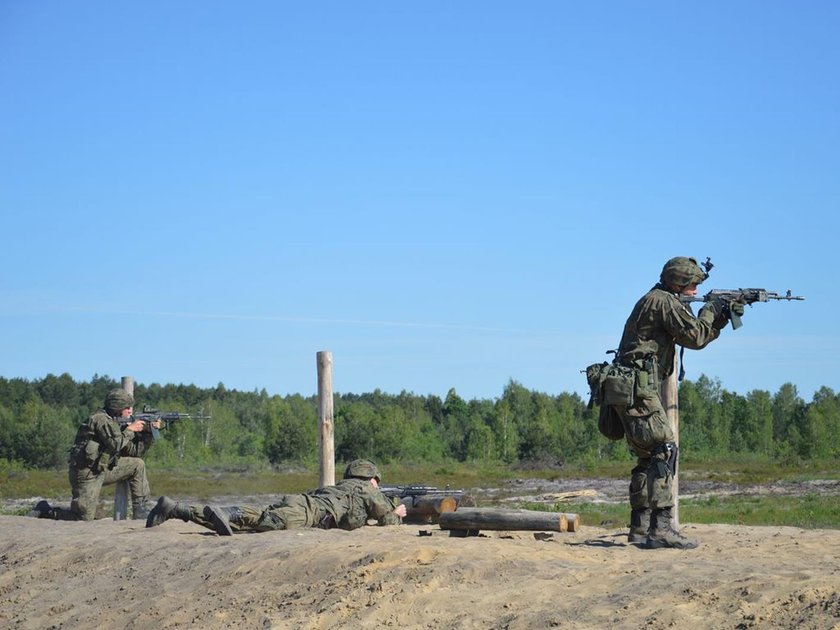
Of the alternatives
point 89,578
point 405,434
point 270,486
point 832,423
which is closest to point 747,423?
point 832,423

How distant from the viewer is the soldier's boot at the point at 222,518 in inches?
545

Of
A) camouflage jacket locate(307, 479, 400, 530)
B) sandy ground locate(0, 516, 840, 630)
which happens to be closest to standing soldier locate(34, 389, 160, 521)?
sandy ground locate(0, 516, 840, 630)

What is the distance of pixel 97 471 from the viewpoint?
58.8ft

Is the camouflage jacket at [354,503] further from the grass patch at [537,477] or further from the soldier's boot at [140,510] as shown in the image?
the soldier's boot at [140,510]

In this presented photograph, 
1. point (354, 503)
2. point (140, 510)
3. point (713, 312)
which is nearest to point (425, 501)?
point (354, 503)

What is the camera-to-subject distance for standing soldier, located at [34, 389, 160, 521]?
17.8 metres

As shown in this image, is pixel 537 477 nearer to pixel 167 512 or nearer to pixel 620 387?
pixel 167 512

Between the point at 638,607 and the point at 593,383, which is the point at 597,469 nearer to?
the point at 593,383

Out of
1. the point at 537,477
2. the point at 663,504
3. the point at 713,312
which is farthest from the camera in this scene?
the point at 537,477

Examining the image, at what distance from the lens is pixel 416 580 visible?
10586 millimetres

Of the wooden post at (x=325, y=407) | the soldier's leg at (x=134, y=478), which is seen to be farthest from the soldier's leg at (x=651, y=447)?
the soldier's leg at (x=134, y=478)

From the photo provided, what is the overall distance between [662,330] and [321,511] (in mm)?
4838

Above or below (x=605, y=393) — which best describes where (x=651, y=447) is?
below

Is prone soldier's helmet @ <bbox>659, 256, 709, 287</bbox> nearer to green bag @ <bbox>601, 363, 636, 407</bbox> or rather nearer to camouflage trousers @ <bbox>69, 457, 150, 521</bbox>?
green bag @ <bbox>601, 363, 636, 407</bbox>
